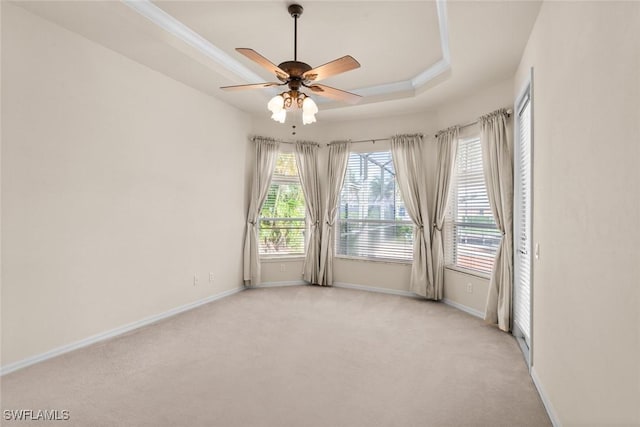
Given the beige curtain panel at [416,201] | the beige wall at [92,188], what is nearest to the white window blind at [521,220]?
the beige curtain panel at [416,201]

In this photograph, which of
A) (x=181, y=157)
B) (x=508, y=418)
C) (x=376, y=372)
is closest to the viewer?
(x=508, y=418)

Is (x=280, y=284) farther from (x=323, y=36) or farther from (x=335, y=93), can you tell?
(x=323, y=36)

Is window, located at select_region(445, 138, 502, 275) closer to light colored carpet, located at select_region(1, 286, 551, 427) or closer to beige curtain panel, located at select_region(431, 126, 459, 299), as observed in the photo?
beige curtain panel, located at select_region(431, 126, 459, 299)

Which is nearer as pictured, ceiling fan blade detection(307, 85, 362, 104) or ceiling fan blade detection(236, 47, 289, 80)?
ceiling fan blade detection(236, 47, 289, 80)

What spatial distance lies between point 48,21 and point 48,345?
2650mm

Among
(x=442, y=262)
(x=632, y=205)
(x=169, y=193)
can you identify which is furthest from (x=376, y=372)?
(x=169, y=193)

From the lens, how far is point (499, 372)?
8.66ft

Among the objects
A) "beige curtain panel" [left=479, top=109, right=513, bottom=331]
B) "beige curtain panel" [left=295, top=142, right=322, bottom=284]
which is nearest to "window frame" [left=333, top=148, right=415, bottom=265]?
"beige curtain panel" [left=295, top=142, right=322, bottom=284]

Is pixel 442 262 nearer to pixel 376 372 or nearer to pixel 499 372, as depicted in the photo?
pixel 499 372

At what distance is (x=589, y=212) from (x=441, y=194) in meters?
3.07

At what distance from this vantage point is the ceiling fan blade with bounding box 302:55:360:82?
242cm

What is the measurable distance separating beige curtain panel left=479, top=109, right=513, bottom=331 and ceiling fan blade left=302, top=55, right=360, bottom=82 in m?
2.02

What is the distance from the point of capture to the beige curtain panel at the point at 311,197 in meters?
5.45

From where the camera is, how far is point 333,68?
8.38 feet
